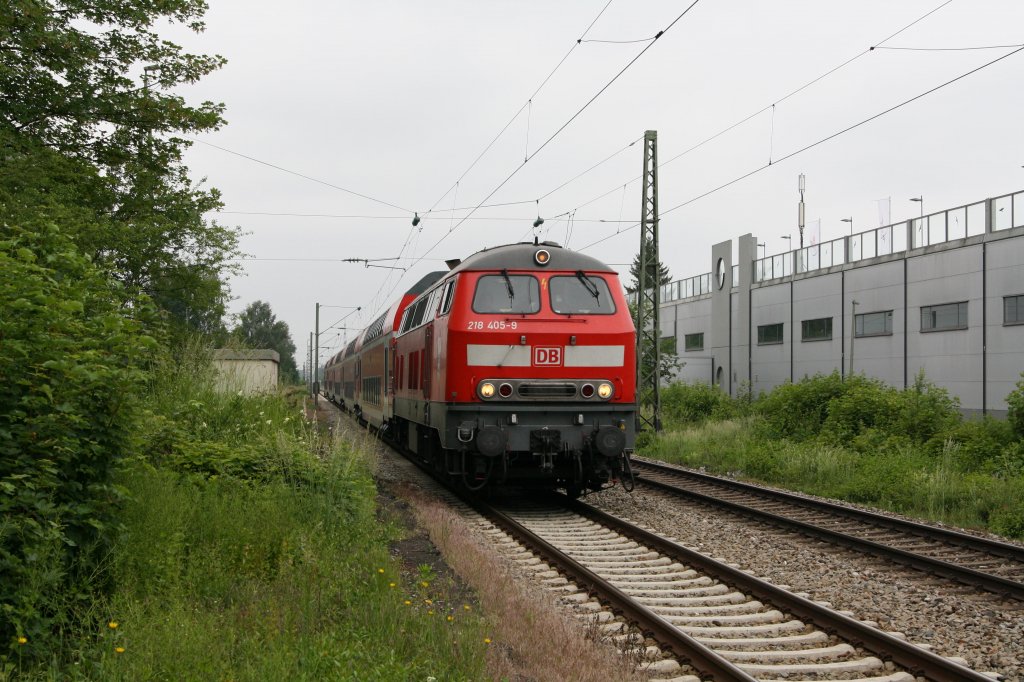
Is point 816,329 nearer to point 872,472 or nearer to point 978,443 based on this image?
point 978,443

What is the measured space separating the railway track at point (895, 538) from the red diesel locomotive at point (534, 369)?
239 centimetres

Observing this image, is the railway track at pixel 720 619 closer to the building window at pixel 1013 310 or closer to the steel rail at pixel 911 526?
the steel rail at pixel 911 526

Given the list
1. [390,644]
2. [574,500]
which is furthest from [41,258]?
[574,500]

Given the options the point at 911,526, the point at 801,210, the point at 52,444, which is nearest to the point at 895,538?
the point at 911,526

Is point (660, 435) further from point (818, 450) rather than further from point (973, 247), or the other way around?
point (973, 247)

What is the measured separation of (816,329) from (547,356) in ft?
78.0

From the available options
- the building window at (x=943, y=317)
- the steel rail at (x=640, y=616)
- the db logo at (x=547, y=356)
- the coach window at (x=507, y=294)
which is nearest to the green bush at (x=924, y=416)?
the building window at (x=943, y=317)

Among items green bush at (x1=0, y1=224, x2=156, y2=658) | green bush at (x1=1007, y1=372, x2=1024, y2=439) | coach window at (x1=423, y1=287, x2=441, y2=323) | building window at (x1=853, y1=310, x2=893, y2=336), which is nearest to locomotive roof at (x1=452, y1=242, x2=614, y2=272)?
coach window at (x1=423, y1=287, x2=441, y2=323)

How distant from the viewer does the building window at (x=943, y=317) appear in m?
25.5

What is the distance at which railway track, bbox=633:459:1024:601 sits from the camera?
8.10 metres

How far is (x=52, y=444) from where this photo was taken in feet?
16.5

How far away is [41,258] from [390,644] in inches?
155

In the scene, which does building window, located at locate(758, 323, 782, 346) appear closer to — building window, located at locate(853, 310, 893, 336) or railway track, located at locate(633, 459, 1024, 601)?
building window, located at locate(853, 310, 893, 336)

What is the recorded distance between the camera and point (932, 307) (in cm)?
2680
